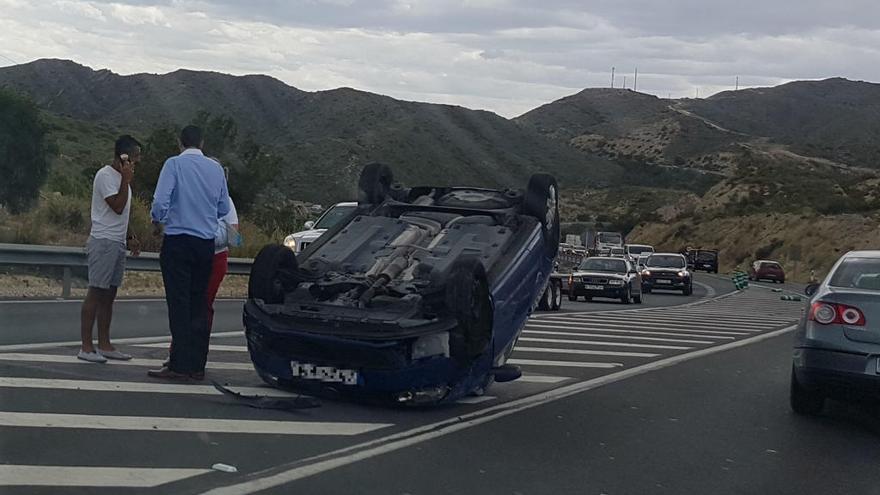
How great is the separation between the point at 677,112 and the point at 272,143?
70769mm

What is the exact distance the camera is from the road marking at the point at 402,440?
6.30 meters

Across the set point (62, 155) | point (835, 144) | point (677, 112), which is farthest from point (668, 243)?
point (62, 155)

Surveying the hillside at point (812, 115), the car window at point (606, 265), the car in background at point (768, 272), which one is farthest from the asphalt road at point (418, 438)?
the hillside at point (812, 115)

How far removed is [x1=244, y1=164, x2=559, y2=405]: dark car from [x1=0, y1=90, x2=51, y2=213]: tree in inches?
720

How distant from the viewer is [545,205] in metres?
10.1

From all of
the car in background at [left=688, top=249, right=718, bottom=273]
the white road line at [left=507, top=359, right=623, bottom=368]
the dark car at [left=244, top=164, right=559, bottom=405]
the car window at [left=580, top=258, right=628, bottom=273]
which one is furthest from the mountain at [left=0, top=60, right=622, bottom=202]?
the dark car at [left=244, top=164, right=559, bottom=405]

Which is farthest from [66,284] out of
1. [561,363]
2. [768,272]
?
[768,272]

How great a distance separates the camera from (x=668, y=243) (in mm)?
90312

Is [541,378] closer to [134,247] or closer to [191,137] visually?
[134,247]

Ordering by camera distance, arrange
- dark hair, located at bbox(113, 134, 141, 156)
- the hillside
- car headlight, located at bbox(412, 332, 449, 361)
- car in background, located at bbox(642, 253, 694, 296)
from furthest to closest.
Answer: the hillside, car in background, located at bbox(642, 253, 694, 296), dark hair, located at bbox(113, 134, 141, 156), car headlight, located at bbox(412, 332, 449, 361)

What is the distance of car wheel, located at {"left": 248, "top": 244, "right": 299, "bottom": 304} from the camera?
8992 mm

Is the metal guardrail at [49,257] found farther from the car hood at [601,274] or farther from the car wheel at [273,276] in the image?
the car hood at [601,274]

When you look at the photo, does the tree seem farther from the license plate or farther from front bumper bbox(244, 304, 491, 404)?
the license plate

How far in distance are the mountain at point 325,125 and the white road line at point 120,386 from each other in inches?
791
